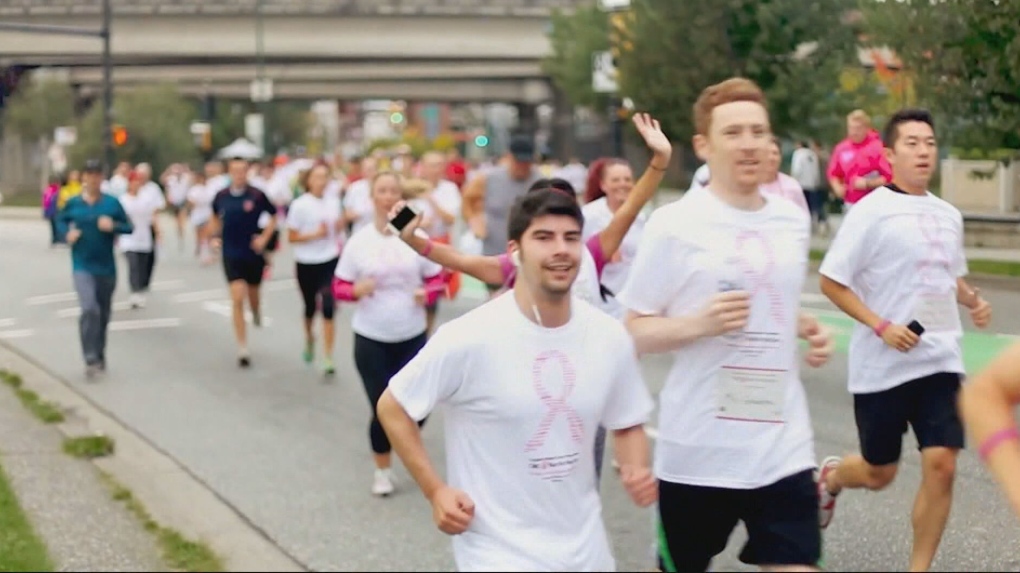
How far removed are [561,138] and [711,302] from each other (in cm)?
7307

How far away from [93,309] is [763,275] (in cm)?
1084

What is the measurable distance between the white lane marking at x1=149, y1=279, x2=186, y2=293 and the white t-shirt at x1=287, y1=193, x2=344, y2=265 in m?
10.1

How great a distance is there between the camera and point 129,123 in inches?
2495

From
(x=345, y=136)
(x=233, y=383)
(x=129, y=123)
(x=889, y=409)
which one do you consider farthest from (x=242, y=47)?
(x=345, y=136)

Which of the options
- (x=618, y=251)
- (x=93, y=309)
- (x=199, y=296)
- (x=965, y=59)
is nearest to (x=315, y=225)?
(x=93, y=309)

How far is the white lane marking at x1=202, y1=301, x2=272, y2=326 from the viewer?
63.7 feet

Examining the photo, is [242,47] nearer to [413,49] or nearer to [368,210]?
[413,49]

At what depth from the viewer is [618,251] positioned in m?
8.39

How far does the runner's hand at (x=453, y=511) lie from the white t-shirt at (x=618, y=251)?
12.9 feet

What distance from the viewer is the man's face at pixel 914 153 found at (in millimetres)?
4500

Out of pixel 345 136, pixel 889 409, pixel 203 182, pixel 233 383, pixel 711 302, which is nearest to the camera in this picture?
pixel 711 302

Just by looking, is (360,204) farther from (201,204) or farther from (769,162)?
(769,162)

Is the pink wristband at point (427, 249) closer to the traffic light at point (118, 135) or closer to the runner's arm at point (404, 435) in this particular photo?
the runner's arm at point (404, 435)

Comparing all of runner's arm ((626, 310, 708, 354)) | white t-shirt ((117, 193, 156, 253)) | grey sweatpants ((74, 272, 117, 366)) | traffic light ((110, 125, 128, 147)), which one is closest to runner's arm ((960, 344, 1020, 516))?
runner's arm ((626, 310, 708, 354))
